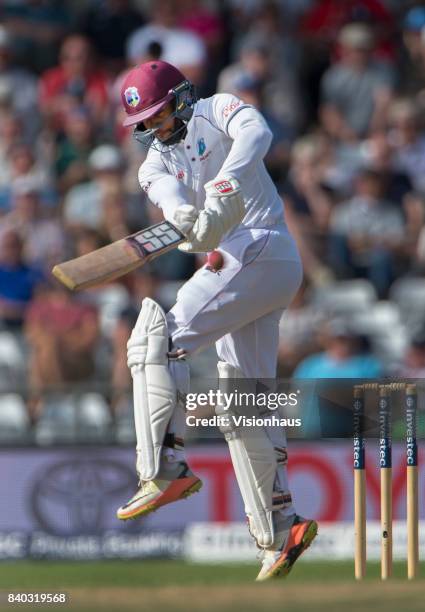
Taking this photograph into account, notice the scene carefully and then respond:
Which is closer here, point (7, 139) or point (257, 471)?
point (257, 471)

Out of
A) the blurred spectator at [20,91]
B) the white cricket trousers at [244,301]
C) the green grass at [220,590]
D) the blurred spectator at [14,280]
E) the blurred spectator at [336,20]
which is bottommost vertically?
the green grass at [220,590]

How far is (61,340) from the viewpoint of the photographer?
10656 mm

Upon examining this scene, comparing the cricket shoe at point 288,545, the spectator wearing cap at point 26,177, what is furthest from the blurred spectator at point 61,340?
the cricket shoe at point 288,545

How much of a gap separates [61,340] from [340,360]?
6.94 ft

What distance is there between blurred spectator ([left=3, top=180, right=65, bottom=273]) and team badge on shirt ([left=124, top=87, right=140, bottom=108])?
4.80 meters

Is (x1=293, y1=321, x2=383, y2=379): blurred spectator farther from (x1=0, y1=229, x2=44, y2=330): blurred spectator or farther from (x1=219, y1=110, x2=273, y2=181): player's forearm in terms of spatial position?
→ (x1=219, y1=110, x2=273, y2=181): player's forearm

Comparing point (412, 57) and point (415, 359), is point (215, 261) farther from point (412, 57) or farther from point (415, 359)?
point (412, 57)

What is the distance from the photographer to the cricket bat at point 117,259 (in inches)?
240

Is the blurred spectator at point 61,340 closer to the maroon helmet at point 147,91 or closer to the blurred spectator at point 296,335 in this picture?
the blurred spectator at point 296,335

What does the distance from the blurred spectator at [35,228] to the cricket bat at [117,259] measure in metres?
5.10

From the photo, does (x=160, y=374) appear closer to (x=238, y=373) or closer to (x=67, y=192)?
(x=238, y=373)

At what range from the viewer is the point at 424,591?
20.2 feet

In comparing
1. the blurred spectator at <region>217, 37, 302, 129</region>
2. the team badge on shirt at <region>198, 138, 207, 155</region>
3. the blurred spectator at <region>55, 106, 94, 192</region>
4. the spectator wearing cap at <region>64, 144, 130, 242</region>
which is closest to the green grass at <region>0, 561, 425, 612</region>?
the team badge on shirt at <region>198, 138, 207, 155</region>

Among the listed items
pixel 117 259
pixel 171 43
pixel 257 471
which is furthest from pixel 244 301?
pixel 171 43
